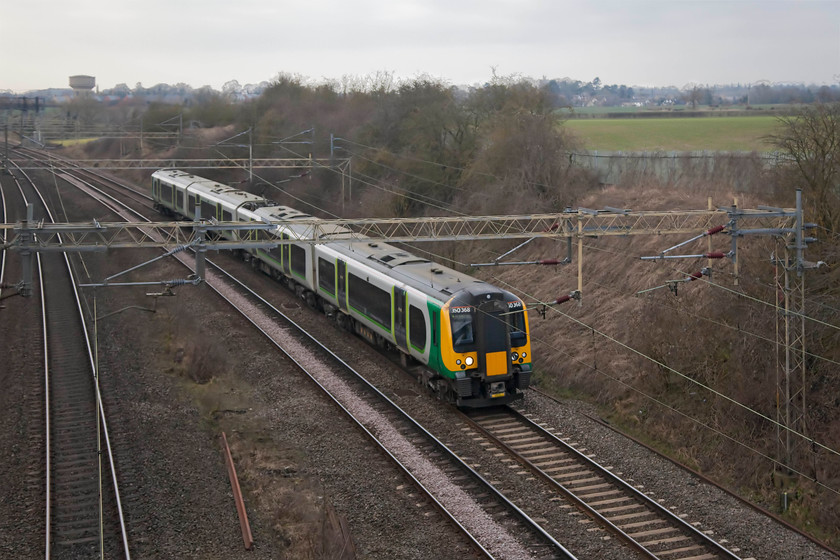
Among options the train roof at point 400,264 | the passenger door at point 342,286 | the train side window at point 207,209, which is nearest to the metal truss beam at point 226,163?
the train side window at point 207,209

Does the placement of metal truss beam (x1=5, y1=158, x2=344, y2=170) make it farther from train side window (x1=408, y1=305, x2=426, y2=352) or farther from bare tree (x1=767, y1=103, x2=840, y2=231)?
bare tree (x1=767, y1=103, x2=840, y2=231)

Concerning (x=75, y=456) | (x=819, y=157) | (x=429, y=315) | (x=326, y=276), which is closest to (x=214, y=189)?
(x=326, y=276)

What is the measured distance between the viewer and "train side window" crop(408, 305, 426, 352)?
1841 cm

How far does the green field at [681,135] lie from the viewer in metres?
41.0

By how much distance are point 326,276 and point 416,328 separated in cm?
683

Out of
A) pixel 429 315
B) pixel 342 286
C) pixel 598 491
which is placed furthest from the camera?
pixel 342 286

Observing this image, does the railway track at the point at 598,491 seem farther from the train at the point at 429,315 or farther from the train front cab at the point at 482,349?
the train at the point at 429,315

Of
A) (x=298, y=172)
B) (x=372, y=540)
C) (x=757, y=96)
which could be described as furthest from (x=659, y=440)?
(x=757, y=96)

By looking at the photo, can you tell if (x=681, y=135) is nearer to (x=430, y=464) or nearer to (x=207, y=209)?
(x=207, y=209)

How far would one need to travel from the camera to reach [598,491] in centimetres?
1416

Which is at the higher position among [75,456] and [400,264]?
[400,264]

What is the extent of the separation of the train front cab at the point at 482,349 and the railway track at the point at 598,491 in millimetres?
595

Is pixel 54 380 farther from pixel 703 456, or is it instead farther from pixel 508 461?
pixel 703 456

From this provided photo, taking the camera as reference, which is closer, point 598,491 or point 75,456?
point 598,491
